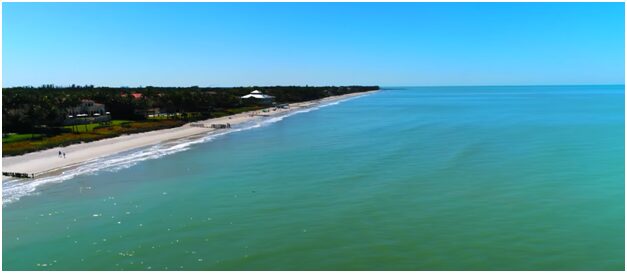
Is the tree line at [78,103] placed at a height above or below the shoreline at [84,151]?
above

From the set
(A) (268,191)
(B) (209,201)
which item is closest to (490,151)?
(A) (268,191)

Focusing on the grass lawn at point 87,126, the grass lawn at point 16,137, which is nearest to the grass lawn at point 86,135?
the grass lawn at point 87,126

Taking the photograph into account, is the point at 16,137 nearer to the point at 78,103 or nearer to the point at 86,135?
the point at 86,135

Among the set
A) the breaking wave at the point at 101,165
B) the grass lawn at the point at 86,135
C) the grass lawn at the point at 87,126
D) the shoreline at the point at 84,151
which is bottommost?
the breaking wave at the point at 101,165

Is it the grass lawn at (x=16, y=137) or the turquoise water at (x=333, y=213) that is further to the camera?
the grass lawn at (x=16, y=137)

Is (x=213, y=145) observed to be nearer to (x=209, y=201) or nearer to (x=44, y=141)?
(x=44, y=141)

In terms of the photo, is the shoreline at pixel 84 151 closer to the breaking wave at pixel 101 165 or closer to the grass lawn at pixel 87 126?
the breaking wave at pixel 101 165

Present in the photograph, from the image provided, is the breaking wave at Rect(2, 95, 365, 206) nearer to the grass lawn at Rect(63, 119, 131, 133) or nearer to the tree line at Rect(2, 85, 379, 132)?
the grass lawn at Rect(63, 119, 131, 133)

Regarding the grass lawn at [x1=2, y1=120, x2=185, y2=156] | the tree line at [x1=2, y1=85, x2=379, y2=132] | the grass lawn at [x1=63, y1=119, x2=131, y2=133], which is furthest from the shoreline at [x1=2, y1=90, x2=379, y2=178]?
the tree line at [x1=2, y1=85, x2=379, y2=132]
